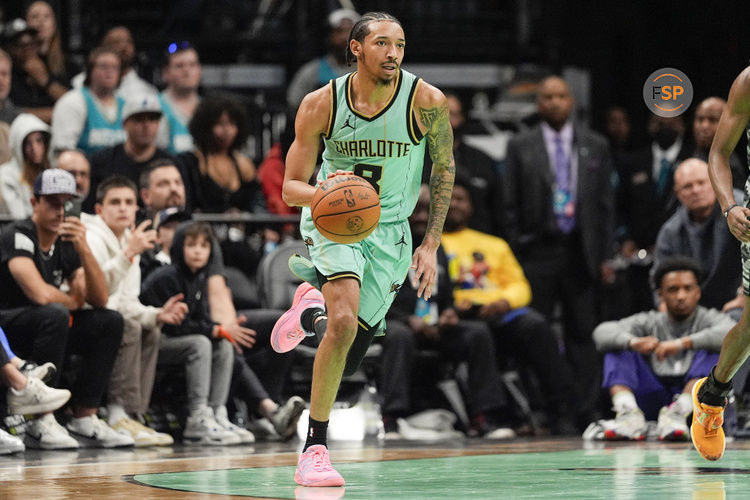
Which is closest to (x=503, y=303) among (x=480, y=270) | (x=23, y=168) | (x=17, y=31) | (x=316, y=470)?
(x=480, y=270)

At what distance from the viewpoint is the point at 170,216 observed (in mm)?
8930

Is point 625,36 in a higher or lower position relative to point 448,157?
higher

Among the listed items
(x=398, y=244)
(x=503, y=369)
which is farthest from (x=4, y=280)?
(x=503, y=369)

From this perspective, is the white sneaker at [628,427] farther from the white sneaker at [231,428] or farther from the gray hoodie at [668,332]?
the white sneaker at [231,428]

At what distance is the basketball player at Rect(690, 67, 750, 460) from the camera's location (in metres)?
6.03

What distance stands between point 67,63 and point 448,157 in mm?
6208

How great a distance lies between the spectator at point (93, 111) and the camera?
380 inches

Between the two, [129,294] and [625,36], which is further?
[625,36]

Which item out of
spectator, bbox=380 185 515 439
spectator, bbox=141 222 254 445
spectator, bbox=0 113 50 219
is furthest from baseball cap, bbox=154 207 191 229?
spectator, bbox=380 185 515 439

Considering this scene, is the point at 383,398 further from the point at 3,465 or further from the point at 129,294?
the point at 3,465

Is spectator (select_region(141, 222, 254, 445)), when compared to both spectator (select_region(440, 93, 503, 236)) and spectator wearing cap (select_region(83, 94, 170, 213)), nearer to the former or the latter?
spectator wearing cap (select_region(83, 94, 170, 213))

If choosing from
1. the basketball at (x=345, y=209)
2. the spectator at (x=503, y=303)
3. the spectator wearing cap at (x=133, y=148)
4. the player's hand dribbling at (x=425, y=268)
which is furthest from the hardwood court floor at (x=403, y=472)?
the spectator wearing cap at (x=133, y=148)

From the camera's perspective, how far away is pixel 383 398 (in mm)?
9117
